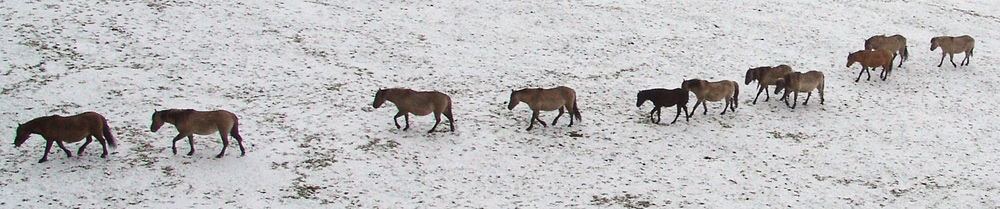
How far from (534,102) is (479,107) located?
164cm

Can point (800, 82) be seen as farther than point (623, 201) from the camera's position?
Yes

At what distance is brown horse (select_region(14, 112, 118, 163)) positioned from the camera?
1157 centimetres

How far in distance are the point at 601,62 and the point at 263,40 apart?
8209mm

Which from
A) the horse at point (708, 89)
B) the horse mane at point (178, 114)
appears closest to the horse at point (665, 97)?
the horse at point (708, 89)

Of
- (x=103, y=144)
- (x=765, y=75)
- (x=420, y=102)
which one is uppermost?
(x=765, y=75)

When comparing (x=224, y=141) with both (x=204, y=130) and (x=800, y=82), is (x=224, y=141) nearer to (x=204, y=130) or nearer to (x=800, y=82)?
(x=204, y=130)

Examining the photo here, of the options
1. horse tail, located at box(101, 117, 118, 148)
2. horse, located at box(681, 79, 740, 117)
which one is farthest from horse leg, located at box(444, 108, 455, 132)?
horse tail, located at box(101, 117, 118, 148)

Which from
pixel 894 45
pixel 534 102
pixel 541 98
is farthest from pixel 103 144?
pixel 894 45

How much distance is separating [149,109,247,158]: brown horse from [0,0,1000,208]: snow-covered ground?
16.1 inches

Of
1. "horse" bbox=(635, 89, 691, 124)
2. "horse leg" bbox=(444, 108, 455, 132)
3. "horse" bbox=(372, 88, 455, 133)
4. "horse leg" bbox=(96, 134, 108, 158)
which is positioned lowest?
"horse leg" bbox=(96, 134, 108, 158)

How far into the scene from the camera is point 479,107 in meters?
15.6

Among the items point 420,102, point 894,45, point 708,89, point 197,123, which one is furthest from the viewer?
point 894,45

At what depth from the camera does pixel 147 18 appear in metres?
20.1

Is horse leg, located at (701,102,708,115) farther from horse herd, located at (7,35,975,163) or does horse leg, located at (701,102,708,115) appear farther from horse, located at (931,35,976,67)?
horse, located at (931,35,976,67)
